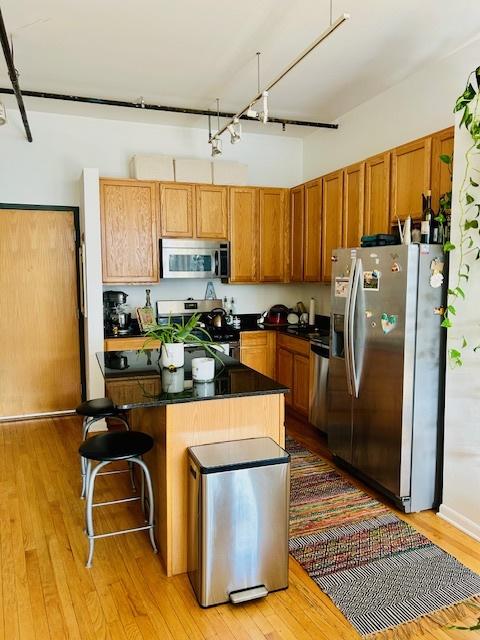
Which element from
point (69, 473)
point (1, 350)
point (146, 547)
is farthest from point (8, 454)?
point (146, 547)

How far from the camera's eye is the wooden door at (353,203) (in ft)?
13.3

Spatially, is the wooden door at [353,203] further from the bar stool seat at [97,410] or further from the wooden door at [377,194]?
the bar stool seat at [97,410]

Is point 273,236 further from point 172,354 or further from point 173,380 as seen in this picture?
point 173,380

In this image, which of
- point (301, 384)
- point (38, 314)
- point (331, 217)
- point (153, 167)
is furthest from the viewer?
point (38, 314)

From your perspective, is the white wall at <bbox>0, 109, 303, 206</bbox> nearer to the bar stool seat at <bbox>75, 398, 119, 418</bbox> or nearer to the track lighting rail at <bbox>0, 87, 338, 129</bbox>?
the track lighting rail at <bbox>0, 87, 338, 129</bbox>

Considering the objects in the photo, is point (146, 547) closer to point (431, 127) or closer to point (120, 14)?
point (120, 14)

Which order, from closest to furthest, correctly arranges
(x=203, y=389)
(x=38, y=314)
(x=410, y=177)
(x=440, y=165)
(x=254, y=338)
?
(x=203, y=389) < (x=440, y=165) < (x=410, y=177) < (x=38, y=314) < (x=254, y=338)

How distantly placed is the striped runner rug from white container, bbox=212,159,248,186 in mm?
→ 3241

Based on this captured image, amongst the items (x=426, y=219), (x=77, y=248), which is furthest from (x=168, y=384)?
(x=77, y=248)

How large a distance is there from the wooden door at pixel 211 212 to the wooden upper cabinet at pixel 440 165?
2.37 m

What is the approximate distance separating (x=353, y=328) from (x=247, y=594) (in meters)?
1.83

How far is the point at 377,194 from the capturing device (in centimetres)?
386

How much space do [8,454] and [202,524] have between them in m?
2.58

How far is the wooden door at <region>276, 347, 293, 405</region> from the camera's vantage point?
4941 mm
